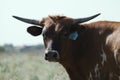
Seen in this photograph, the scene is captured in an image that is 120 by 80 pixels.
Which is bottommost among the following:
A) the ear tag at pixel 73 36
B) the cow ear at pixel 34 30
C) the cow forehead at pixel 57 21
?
the cow ear at pixel 34 30

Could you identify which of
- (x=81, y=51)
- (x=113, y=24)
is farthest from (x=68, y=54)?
(x=113, y=24)

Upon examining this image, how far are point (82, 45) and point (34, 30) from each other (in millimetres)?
1597

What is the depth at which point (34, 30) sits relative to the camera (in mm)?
16844

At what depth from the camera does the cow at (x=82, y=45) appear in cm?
1498

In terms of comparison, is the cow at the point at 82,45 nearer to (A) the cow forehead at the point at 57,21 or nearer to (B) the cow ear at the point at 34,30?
(A) the cow forehead at the point at 57,21

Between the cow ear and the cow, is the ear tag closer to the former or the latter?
the cow

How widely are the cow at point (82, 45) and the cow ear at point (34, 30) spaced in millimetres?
285

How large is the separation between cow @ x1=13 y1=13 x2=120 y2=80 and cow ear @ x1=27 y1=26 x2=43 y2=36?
285mm

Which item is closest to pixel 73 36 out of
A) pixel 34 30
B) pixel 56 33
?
pixel 56 33

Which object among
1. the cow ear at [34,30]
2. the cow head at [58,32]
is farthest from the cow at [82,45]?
the cow ear at [34,30]

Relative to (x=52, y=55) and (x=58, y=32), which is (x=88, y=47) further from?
(x=52, y=55)

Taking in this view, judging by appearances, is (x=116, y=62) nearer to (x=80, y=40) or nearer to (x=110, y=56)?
(x=110, y=56)

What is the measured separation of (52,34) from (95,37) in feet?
3.51

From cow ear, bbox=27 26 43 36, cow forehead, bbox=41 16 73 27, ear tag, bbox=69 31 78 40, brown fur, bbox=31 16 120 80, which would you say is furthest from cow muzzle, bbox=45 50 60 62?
cow ear, bbox=27 26 43 36
